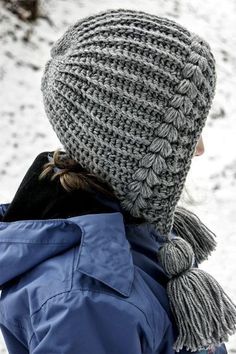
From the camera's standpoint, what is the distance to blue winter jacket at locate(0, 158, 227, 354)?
4.27 feet

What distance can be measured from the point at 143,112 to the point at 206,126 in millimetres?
2975

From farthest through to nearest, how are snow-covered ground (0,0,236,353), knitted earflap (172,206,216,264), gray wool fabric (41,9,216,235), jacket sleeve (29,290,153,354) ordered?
snow-covered ground (0,0,236,353)
knitted earflap (172,206,216,264)
gray wool fabric (41,9,216,235)
jacket sleeve (29,290,153,354)

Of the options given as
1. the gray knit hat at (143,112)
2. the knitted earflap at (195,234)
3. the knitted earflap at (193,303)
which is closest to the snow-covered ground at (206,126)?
the knitted earflap at (195,234)

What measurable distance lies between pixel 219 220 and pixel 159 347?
2.21 meters

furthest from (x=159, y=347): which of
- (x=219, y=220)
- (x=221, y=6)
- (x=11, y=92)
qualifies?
(x=221, y=6)

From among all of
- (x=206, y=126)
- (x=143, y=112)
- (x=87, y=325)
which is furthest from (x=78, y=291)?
(x=206, y=126)

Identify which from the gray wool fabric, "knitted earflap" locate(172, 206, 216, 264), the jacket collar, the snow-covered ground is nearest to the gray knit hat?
A: the gray wool fabric

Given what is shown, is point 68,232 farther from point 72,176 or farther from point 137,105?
point 137,105

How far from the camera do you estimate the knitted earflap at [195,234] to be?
1.91 m

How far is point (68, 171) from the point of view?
153 cm

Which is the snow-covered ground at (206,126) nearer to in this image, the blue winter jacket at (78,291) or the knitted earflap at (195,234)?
the knitted earflap at (195,234)

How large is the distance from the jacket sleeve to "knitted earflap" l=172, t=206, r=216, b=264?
0.59 metres

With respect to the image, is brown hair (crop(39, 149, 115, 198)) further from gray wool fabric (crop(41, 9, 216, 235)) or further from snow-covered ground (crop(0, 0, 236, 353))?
snow-covered ground (crop(0, 0, 236, 353))

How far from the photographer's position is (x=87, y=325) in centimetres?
130
